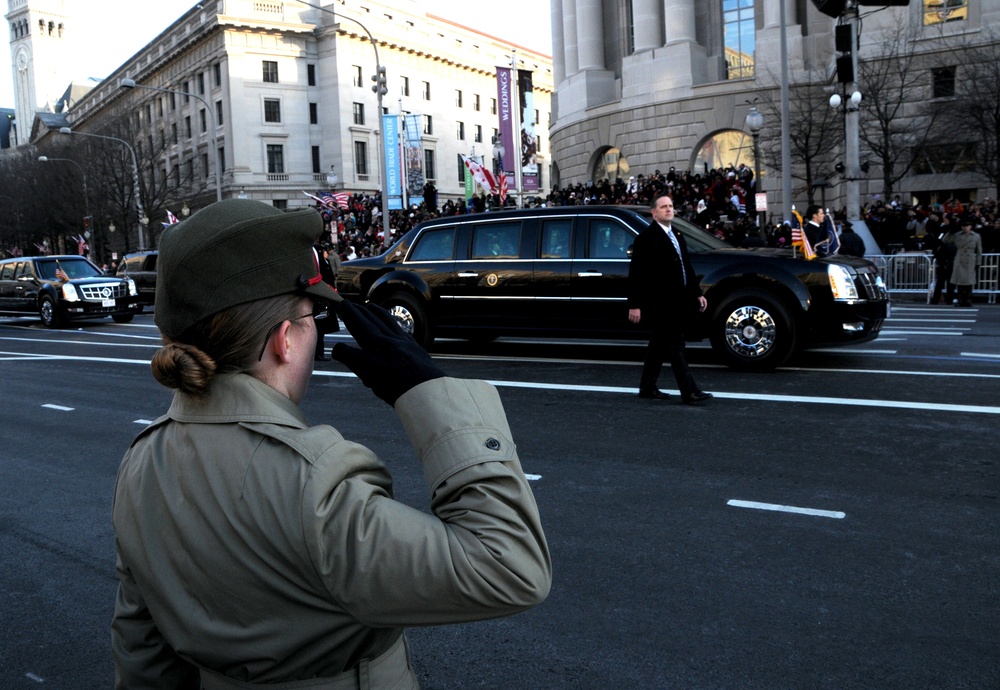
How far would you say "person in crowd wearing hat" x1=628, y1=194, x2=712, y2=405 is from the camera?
8.62 meters

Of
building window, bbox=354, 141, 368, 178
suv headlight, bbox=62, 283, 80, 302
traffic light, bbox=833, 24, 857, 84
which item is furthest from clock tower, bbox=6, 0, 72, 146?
traffic light, bbox=833, 24, 857, 84

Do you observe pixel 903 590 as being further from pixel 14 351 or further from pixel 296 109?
pixel 296 109

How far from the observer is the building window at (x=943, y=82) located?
3459cm

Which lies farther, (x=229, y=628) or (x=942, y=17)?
(x=942, y=17)

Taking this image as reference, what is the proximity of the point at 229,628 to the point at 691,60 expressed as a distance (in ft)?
146

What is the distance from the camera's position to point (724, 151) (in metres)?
42.6

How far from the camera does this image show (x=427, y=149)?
260ft

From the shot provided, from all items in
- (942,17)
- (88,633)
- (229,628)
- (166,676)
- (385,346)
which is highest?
(942,17)

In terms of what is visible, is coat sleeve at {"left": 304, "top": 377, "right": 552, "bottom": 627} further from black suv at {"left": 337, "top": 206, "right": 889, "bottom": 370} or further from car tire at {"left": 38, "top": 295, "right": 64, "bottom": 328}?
car tire at {"left": 38, "top": 295, "right": 64, "bottom": 328}

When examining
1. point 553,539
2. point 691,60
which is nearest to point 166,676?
point 553,539

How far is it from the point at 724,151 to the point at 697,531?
40.0 m

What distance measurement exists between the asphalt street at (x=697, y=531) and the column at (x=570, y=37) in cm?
4337

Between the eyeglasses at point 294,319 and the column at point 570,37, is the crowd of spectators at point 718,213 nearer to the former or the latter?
the column at point 570,37

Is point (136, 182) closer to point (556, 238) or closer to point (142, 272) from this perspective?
point (142, 272)
